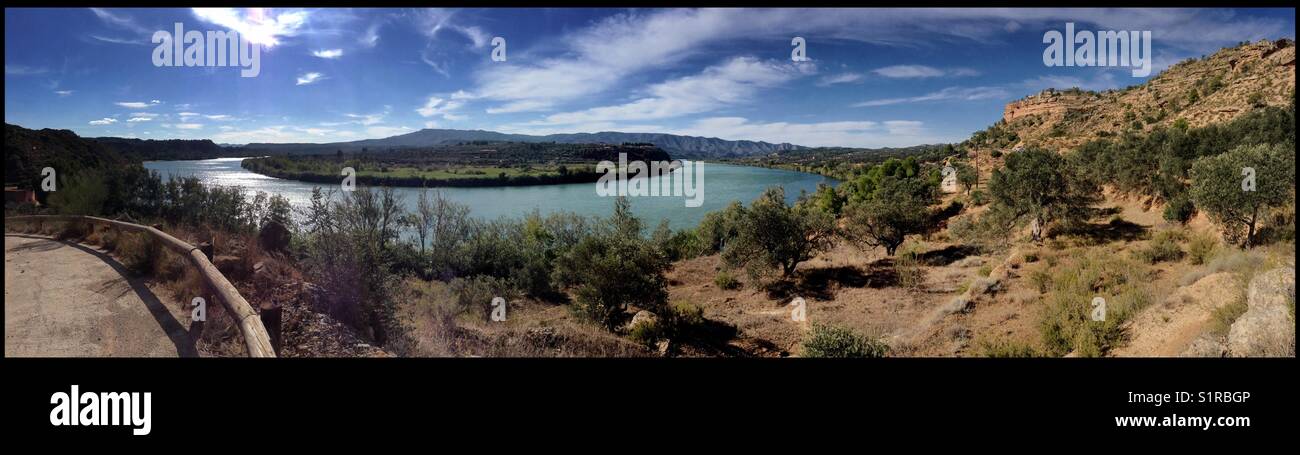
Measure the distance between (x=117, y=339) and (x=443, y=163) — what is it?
38.8 m

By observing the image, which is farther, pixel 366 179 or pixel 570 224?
pixel 366 179

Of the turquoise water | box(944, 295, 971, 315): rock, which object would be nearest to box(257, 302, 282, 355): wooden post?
box(944, 295, 971, 315): rock

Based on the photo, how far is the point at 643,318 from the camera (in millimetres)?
8820

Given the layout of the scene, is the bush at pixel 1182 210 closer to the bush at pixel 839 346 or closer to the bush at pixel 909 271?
the bush at pixel 909 271

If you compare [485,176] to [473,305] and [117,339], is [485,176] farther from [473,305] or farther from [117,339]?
[117,339]

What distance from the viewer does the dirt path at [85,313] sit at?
320cm

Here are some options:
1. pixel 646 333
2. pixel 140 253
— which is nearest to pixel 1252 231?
pixel 646 333

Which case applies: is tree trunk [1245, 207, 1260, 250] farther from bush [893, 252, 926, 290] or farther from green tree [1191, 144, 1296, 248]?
bush [893, 252, 926, 290]

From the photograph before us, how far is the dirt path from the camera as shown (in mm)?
3197

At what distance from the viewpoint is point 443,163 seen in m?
39.2

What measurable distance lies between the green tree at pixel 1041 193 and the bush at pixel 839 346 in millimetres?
12183

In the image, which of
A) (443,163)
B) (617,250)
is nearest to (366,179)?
(443,163)

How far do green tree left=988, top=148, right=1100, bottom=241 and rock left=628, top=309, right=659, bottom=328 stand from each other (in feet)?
40.2
